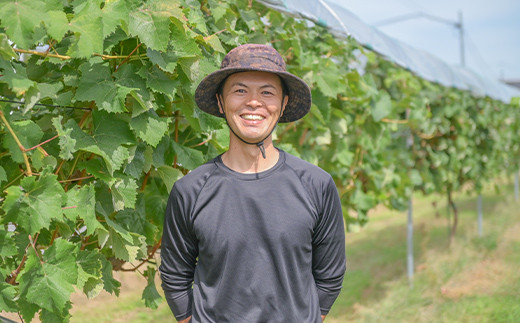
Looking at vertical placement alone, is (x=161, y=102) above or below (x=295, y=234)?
above

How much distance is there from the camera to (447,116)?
301 inches

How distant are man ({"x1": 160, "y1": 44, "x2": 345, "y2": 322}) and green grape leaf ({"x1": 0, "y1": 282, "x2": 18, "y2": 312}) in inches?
20.8

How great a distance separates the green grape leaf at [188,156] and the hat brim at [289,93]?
0.92 ft

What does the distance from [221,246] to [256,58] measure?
628 millimetres

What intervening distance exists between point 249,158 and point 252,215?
0.20 m

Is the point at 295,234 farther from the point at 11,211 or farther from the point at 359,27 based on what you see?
the point at 359,27

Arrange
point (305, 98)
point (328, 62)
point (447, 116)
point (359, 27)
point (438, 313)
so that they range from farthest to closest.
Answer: point (447, 116) < point (438, 313) < point (359, 27) < point (328, 62) < point (305, 98)

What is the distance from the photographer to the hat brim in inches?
73.4

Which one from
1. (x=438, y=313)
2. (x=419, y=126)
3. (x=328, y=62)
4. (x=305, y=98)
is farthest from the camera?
(x=419, y=126)

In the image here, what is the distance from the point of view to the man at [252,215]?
1814 millimetres

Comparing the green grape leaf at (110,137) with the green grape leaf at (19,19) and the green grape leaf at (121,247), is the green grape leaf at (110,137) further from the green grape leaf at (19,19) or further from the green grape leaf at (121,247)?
the green grape leaf at (19,19)

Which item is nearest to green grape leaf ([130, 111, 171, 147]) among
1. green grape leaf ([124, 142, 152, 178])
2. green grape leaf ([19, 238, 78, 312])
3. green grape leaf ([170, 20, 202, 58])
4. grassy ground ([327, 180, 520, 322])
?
green grape leaf ([124, 142, 152, 178])

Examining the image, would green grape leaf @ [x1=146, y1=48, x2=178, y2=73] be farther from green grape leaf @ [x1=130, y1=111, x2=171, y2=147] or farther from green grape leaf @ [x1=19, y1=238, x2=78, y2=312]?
green grape leaf @ [x1=19, y1=238, x2=78, y2=312]

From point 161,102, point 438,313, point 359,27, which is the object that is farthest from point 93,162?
point 438,313
